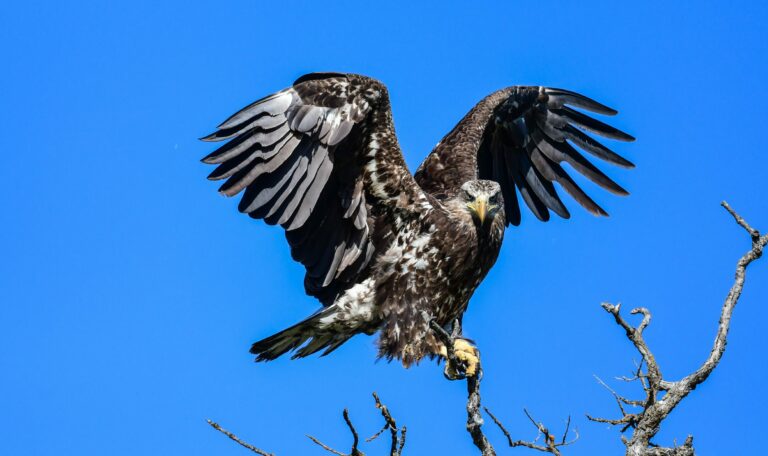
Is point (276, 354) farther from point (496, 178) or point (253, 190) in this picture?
point (496, 178)

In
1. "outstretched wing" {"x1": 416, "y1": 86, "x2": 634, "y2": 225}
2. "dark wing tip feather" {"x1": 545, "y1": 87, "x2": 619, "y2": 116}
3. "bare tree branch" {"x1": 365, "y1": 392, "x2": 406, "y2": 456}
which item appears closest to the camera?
"bare tree branch" {"x1": 365, "y1": 392, "x2": 406, "y2": 456}

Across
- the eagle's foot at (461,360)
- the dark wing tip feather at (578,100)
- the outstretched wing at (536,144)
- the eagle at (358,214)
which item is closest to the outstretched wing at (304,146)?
the eagle at (358,214)

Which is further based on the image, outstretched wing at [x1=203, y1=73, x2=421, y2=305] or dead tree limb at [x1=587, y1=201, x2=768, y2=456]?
outstretched wing at [x1=203, y1=73, x2=421, y2=305]

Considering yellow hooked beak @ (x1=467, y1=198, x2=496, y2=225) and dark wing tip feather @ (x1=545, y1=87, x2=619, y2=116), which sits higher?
dark wing tip feather @ (x1=545, y1=87, x2=619, y2=116)

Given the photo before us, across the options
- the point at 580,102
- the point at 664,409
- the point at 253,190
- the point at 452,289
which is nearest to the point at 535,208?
the point at 580,102

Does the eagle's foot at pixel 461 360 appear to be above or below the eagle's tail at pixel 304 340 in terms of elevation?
below

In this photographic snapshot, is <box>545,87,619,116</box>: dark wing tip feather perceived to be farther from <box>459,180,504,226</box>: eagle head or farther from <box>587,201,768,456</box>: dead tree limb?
<box>587,201,768,456</box>: dead tree limb

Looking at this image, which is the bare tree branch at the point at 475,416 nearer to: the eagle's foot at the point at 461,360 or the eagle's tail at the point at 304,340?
the eagle's foot at the point at 461,360

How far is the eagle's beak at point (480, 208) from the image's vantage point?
7375mm

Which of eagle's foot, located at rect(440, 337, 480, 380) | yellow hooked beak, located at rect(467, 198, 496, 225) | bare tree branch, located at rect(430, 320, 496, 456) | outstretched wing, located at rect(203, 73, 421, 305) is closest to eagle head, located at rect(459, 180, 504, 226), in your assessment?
yellow hooked beak, located at rect(467, 198, 496, 225)

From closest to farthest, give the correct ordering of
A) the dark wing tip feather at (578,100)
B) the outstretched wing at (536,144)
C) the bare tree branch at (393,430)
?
the bare tree branch at (393,430) < the outstretched wing at (536,144) < the dark wing tip feather at (578,100)

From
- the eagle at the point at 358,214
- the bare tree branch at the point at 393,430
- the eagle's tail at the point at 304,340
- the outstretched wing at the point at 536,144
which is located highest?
the outstretched wing at the point at 536,144

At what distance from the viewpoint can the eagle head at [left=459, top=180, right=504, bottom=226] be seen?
742 centimetres

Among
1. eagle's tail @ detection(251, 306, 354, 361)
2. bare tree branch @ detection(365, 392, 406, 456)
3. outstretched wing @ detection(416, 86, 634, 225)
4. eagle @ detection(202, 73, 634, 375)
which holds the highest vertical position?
outstretched wing @ detection(416, 86, 634, 225)
